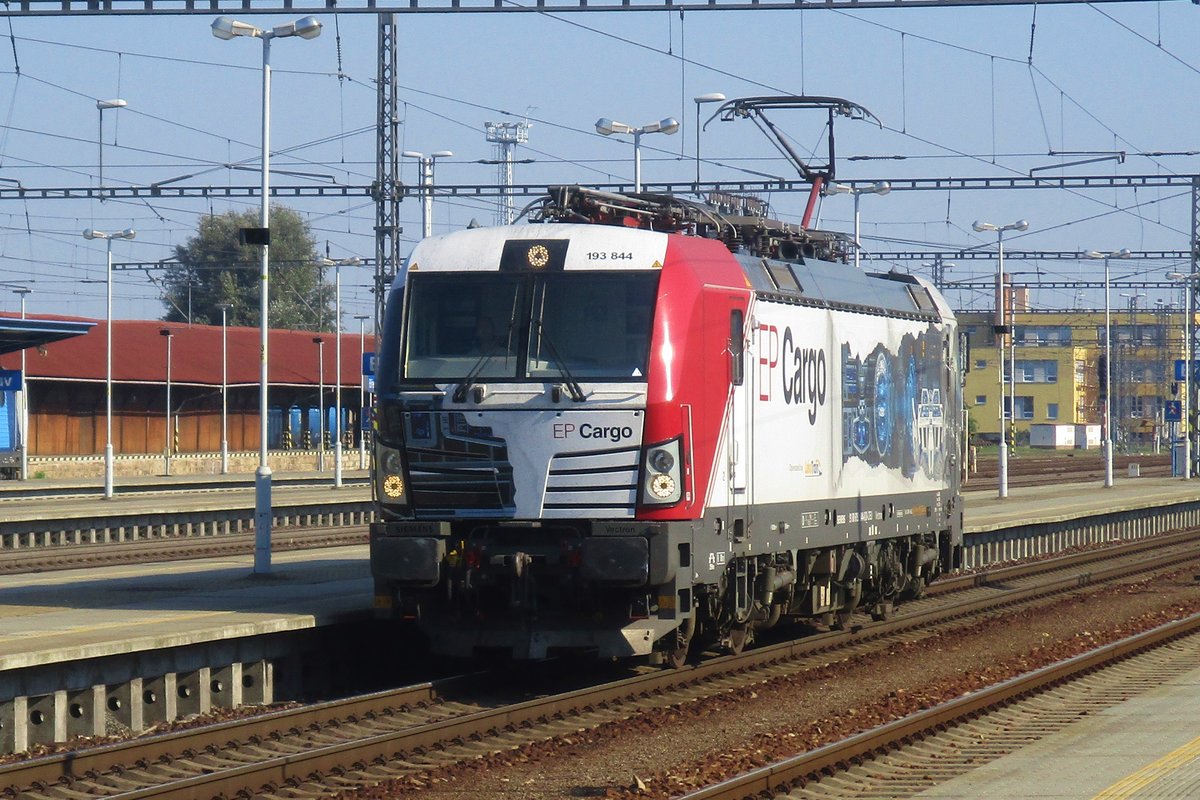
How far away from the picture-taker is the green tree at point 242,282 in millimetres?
103062

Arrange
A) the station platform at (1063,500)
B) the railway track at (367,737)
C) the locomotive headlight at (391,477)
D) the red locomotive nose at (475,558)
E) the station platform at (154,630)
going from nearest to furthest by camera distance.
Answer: the railway track at (367,737) < the station platform at (154,630) < the red locomotive nose at (475,558) < the locomotive headlight at (391,477) < the station platform at (1063,500)

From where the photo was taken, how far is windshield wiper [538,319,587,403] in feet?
45.9

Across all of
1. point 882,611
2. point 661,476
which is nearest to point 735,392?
point 661,476

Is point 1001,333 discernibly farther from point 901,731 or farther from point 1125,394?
point 1125,394

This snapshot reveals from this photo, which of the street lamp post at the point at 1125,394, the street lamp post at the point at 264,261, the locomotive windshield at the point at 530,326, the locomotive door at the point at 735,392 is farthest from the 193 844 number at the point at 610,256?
the street lamp post at the point at 1125,394

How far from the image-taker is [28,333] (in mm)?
40219

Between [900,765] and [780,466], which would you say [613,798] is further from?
[780,466]

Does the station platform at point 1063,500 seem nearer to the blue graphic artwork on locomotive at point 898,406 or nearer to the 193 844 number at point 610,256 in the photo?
the blue graphic artwork on locomotive at point 898,406

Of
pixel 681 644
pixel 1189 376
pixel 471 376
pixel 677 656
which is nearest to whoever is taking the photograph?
pixel 471 376

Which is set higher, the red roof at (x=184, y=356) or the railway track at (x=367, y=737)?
the red roof at (x=184, y=356)

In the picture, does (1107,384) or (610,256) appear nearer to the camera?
(610,256)

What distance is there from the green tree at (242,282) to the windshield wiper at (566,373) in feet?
286

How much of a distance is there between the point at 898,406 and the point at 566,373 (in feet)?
21.2

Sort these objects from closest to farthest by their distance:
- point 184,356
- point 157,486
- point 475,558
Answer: point 475,558 < point 157,486 < point 184,356
